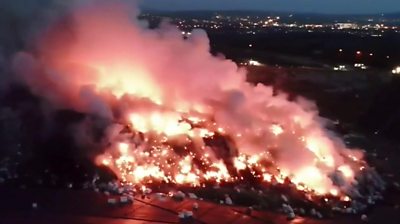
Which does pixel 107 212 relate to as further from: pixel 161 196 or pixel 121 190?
pixel 161 196

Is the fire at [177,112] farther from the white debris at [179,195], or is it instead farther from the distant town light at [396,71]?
the distant town light at [396,71]

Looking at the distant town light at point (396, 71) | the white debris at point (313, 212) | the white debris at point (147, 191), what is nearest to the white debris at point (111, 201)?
the white debris at point (147, 191)

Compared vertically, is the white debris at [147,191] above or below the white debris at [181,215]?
above

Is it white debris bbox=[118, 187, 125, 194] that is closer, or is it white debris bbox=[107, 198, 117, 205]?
white debris bbox=[107, 198, 117, 205]

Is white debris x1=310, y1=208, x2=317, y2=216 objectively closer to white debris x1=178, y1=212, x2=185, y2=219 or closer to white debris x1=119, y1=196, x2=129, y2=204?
white debris x1=178, y1=212, x2=185, y2=219

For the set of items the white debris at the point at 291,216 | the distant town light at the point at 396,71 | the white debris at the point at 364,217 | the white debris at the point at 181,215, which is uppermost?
the distant town light at the point at 396,71

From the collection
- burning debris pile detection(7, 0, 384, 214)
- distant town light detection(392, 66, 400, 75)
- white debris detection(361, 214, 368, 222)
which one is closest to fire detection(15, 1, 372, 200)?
burning debris pile detection(7, 0, 384, 214)
